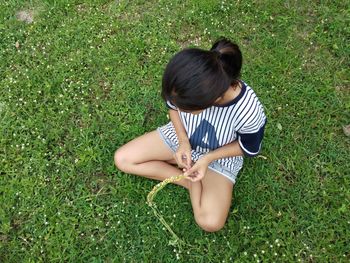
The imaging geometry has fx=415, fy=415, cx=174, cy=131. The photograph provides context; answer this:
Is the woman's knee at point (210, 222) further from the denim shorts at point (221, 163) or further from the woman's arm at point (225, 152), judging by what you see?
the woman's arm at point (225, 152)

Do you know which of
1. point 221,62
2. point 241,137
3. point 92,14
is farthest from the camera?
point 92,14

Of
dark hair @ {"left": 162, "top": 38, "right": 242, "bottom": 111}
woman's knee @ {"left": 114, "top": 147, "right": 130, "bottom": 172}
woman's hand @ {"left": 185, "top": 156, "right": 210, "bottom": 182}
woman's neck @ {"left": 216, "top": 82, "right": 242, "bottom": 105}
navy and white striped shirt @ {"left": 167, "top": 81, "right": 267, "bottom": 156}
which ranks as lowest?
woman's knee @ {"left": 114, "top": 147, "right": 130, "bottom": 172}

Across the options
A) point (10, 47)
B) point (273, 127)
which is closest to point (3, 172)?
Answer: point (10, 47)

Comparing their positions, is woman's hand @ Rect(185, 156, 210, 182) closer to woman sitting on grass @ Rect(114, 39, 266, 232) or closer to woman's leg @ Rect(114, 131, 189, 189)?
woman sitting on grass @ Rect(114, 39, 266, 232)

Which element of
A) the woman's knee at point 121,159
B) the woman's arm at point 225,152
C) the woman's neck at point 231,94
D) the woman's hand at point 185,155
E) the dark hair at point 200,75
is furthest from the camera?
the woman's knee at point 121,159

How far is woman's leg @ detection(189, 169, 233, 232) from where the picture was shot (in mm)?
3367

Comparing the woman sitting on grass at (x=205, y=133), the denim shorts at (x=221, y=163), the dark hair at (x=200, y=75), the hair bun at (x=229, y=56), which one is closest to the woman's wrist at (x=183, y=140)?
the woman sitting on grass at (x=205, y=133)

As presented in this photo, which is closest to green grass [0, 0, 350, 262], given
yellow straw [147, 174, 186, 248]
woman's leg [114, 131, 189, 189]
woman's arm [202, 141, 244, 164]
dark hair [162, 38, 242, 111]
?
yellow straw [147, 174, 186, 248]

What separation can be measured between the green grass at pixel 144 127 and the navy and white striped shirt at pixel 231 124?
0.67 metres

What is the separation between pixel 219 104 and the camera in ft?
9.24

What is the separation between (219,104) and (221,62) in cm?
42

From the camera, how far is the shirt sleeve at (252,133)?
9.38ft

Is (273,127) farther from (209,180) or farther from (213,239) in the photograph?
(213,239)

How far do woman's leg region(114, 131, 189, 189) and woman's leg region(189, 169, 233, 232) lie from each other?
194mm
